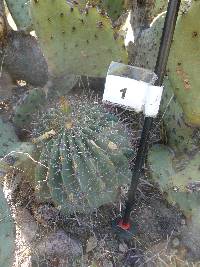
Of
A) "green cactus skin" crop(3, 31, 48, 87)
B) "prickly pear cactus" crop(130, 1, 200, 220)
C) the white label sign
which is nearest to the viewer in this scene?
the white label sign

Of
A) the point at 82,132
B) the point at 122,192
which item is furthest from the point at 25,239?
the point at 82,132

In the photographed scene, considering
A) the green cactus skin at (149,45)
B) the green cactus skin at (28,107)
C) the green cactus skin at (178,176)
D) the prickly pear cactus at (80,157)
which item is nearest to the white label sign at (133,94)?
the prickly pear cactus at (80,157)

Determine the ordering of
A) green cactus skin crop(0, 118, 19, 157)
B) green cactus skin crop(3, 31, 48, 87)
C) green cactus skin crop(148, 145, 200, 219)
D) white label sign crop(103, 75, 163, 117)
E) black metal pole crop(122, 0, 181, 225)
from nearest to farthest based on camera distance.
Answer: black metal pole crop(122, 0, 181, 225) → white label sign crop(103, 75, 163, 117) → green cactus skin crop(148, 145, 200, 219) → green cactus skin crop(0, 118, 19, 157) → green cactus skin crop(3, 31, 48, 87)

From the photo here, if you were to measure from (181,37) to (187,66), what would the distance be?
0.09 meters

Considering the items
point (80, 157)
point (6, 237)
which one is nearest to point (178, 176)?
point (80, 157)

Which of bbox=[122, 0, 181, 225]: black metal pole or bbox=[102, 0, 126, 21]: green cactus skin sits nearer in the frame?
bbox=[122, 0, 181, 225]: black metal pole

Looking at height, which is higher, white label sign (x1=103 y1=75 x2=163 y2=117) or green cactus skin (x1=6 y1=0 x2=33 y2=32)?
green cactus skin (x1=6 y1=0 x2=33 y2=32)

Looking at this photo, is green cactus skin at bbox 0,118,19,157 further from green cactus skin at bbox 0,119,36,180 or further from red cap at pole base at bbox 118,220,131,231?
red cap at pole base at bbox 118,220,131,231

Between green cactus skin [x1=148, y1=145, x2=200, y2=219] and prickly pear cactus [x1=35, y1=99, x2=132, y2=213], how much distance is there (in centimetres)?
11

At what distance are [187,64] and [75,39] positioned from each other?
457 millimetres

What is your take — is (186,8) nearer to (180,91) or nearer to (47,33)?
(180,91)

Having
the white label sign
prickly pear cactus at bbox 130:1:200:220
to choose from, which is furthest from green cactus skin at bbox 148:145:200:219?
the white label sign

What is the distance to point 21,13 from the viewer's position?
198cm

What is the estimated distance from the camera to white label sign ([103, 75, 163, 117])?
124cm
